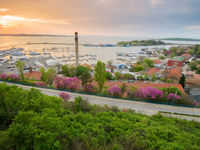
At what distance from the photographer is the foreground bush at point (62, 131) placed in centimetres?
347

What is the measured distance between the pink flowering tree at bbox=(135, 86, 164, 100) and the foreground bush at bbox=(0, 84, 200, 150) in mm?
4068

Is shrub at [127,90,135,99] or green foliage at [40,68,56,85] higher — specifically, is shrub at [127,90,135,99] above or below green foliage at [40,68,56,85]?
below

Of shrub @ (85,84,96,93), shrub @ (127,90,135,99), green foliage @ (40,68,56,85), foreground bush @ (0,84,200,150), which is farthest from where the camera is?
green foliage @ (40,68,56,85)

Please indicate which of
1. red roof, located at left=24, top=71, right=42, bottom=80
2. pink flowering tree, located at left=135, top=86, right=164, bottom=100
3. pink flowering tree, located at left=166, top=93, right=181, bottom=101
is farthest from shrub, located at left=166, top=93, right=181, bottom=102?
red roof, located at left=24, top=71, right=42, bottom=80

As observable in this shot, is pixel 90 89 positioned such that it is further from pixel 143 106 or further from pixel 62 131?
pixel 62 131

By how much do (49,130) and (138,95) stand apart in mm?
8447

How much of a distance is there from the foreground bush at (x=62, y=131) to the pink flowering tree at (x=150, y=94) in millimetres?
4068

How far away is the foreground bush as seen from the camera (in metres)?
3.47

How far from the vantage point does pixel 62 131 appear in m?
4.12

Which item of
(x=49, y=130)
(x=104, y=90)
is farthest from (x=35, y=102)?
(x=104, y=90)

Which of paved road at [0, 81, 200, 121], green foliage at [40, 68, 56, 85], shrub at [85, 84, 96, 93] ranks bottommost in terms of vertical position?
paved road at [0, 81, 200, 121]

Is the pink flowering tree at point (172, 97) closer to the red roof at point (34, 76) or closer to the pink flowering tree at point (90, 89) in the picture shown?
the pink flowering tree at point (90, 89)

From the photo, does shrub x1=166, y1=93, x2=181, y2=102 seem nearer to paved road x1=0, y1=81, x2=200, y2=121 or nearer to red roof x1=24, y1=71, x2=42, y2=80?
paved road x1=0, y1=81, x2=200, y2=121

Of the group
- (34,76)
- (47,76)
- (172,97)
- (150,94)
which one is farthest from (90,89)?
(34,76)
